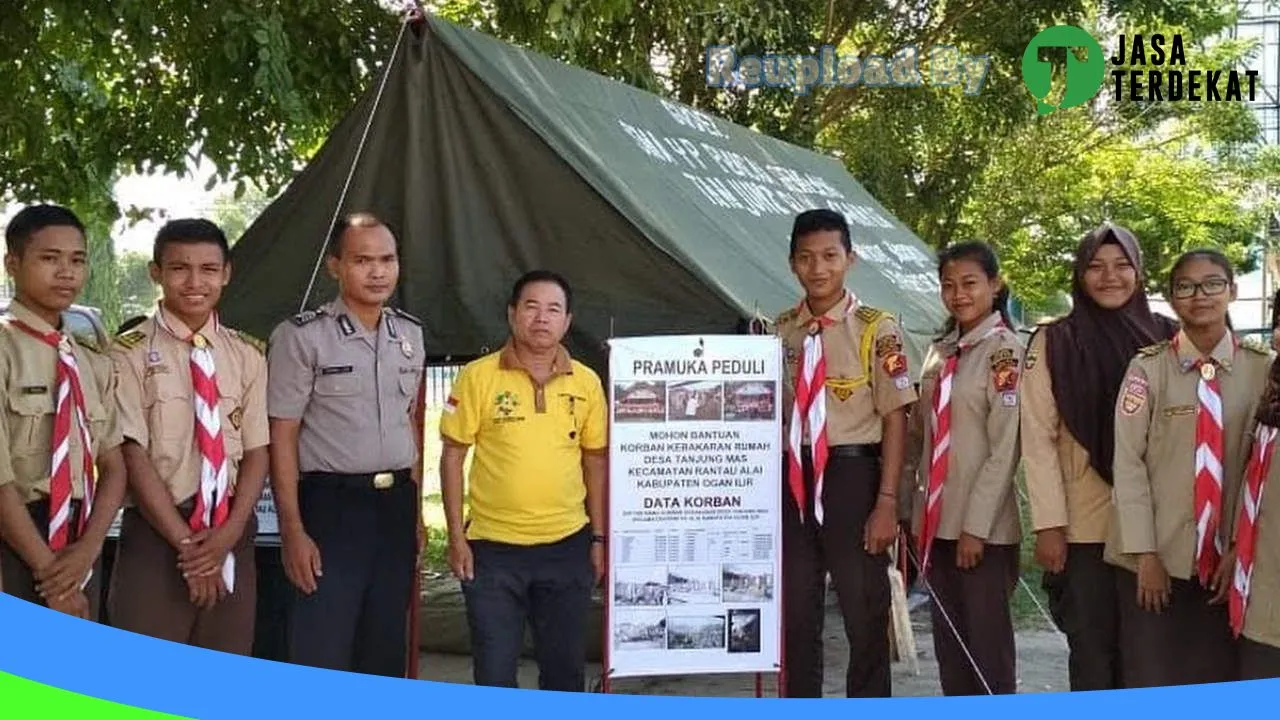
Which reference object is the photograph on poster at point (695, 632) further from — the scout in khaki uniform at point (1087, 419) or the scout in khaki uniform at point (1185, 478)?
the scout in khaki uniform at point (1185, 478)

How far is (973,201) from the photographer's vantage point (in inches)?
675

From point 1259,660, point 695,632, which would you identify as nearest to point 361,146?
point 695,632

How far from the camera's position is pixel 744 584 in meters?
3.83

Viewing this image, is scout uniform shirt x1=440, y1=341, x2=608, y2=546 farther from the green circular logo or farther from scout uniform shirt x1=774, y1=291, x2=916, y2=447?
the green circular logo

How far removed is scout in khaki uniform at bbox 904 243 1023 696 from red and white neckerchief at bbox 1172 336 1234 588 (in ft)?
1.69

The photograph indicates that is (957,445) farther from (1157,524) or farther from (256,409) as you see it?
(256,409)

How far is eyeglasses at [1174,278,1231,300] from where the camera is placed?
3271mm

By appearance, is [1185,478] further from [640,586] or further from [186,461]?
[186,461]

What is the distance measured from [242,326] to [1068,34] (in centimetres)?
951

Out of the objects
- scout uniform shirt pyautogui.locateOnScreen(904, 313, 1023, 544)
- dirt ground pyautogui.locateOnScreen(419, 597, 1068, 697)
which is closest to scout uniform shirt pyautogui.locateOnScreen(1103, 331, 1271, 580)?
scout uniform shirt pyautogui.locateOnScreen(904, 313, 1023, 544)

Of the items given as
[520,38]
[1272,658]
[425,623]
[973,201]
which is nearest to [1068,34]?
[973,201]

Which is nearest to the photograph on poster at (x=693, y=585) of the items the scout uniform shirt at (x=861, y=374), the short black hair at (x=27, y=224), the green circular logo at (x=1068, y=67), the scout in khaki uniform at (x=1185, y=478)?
the scout uniform shirt at (x=861, y=374)

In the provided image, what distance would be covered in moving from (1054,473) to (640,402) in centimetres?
116

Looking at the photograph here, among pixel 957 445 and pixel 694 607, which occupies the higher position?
pixel 957 445
